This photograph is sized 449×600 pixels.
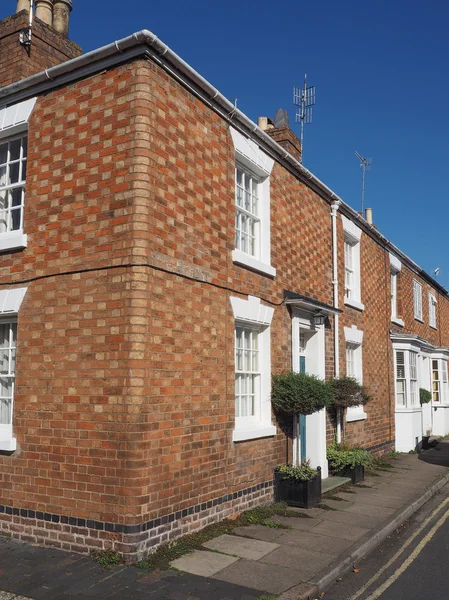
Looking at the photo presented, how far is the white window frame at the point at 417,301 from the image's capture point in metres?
20.2

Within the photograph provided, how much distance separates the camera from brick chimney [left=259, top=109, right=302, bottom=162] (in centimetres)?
1301

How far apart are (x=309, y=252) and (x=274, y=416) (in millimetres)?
3664

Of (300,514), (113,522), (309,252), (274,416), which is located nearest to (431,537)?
(300,514)

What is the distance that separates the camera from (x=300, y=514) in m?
8.94

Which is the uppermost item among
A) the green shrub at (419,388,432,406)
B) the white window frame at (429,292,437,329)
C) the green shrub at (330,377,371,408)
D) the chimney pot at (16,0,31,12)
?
the chimney pot at (16,0,31,12)

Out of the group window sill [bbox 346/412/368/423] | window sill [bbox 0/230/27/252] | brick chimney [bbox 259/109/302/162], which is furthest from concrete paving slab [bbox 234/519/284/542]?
brick chimney [bbox 259/109/302/162]

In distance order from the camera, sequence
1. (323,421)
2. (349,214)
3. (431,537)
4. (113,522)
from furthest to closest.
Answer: (349,214), (323,421), (431,537), (113,522)

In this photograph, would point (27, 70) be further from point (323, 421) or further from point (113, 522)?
point (323, 421)

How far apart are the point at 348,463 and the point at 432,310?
1319cm

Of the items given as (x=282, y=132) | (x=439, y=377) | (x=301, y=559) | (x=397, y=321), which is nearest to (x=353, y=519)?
(x=301, y=559)

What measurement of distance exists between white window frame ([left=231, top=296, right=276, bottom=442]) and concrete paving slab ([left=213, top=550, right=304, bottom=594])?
8.37ft

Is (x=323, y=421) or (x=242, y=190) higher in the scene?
(x=242, y=190)

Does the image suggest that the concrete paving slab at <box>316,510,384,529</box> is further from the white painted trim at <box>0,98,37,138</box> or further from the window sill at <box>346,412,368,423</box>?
the white painted trim at <box>0,98,37,138</box>

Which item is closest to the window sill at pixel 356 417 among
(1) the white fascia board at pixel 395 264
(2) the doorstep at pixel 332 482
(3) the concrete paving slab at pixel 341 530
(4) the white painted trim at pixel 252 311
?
(2) the doorstep at pixel 332 482
